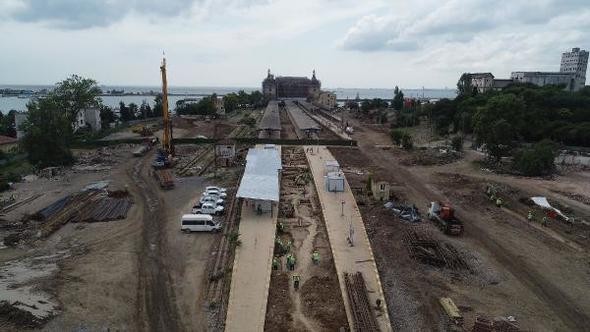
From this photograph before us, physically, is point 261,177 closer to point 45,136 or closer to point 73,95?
point 45,136

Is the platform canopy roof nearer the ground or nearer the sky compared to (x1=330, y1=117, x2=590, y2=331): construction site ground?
nearer the sky

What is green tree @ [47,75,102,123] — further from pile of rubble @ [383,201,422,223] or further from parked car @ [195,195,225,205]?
pile of rubble @ [383,201,422,223]

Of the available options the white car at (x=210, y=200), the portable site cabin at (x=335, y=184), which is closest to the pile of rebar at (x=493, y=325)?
the portable site cabin at (x=335, y=184)

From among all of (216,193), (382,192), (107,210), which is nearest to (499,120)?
(382,192)

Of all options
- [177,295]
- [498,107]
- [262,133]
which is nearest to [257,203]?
[177,295]

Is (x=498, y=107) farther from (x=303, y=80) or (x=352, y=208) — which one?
(x=303, y=80)

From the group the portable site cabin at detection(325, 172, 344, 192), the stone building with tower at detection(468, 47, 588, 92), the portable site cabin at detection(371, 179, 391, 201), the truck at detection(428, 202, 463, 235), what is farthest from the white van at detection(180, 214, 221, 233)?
the stone building with tower at detection(468, 47, 588, 92)

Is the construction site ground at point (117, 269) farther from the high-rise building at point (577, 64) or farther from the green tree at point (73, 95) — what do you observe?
the high-rise building at point (577, 64)
